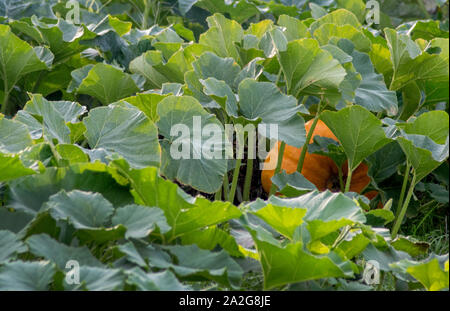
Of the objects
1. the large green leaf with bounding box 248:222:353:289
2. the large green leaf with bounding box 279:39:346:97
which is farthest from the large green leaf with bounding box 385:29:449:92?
the large green leaf with bounding box 248:222:353:289

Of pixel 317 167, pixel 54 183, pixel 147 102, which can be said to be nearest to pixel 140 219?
pixel 54 183

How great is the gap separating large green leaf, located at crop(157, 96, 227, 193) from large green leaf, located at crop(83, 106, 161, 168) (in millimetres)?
91

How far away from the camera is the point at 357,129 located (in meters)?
1.67

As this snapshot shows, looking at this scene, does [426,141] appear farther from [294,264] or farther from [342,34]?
[294,264]

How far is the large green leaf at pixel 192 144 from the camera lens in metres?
1.52

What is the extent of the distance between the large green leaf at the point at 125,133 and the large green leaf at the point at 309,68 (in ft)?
1.30

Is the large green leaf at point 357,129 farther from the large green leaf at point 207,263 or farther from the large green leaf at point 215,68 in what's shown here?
the large green leaf at point 207,263

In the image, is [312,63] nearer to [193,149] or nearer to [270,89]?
[270,89]

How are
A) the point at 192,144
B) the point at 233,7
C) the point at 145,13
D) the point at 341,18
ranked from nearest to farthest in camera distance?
the point at 192,144, the point at 341,18, the point at 233,7, the point at 145,13

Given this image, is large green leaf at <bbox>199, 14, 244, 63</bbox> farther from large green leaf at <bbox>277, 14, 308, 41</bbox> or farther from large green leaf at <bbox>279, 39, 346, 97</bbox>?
large green leaf at <bbox>279, 39, 346, 97</bbox>

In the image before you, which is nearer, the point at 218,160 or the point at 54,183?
the point at 54,183

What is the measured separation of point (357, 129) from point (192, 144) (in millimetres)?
413

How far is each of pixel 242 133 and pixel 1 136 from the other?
21.0 inches

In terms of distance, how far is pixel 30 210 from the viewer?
1.22 meters
